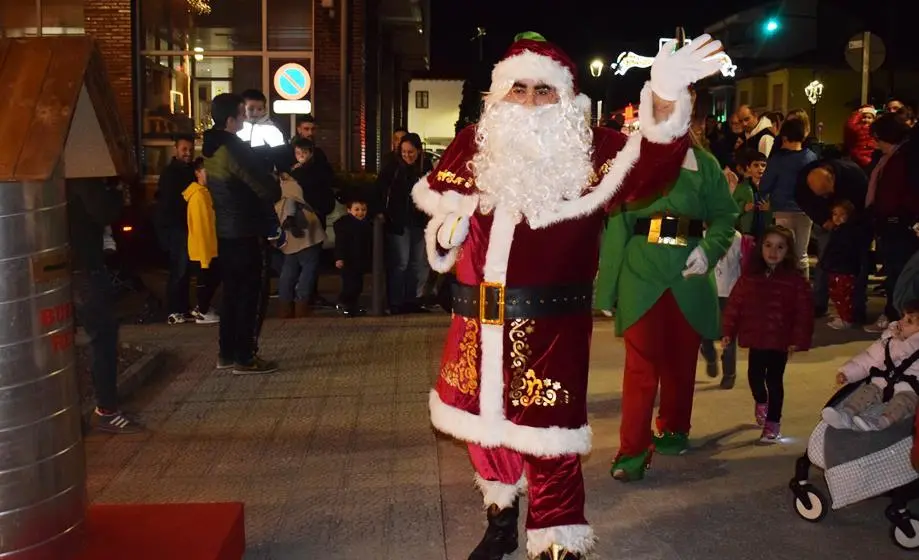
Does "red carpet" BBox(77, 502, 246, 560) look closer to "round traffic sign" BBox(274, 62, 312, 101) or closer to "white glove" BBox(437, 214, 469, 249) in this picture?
"white glove" BBox(437, 214, 469, 249)

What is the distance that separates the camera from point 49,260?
3541mm

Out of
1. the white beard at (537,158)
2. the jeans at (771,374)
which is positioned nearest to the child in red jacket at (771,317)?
the jeans at (771,374)

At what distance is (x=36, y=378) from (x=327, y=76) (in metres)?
14.8

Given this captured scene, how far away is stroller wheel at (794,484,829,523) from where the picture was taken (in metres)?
4.90

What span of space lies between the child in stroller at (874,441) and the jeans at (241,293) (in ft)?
14.0

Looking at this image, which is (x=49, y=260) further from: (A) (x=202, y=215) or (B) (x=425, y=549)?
(A) (x=202, y=215)

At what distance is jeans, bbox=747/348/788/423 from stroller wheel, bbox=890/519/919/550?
5.02 ft

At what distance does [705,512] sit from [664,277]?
1.19 m

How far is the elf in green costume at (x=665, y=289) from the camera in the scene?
546cm

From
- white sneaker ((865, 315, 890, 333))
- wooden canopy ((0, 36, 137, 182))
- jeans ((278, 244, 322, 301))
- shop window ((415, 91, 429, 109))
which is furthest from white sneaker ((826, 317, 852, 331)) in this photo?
shop window ((415, 91, 429, 109))

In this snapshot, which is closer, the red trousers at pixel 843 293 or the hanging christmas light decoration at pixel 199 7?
the red trousers at pixel 843 293

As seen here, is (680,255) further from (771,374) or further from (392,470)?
(392,470)

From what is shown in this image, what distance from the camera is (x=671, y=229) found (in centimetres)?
549

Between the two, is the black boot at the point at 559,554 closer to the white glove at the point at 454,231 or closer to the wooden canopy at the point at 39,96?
the white glove at the point at 454,231
